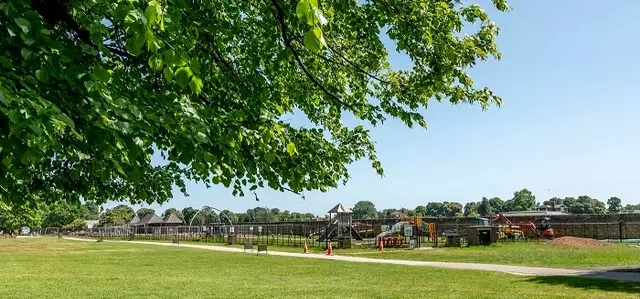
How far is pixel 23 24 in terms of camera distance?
3588 millimetres

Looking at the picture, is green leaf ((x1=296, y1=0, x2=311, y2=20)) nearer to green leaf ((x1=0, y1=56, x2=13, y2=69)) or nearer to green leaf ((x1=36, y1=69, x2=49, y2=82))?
green leaf ((x1=36, y1=69, x2=49, y2=82))

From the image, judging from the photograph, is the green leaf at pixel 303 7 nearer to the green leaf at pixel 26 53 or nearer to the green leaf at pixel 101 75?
the green leaf at pixel 101 75

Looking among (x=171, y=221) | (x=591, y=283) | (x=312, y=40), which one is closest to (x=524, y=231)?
→ (x=591, y=283)

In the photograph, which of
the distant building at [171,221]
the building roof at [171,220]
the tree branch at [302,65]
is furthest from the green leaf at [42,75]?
the building roof at [171,220]

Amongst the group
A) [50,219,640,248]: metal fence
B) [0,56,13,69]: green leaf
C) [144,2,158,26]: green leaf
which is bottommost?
[50,219,640,248]: metal fence

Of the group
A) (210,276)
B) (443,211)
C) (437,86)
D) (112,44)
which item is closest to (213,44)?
(112,44)

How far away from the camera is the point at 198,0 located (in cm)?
620

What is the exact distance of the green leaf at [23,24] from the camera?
3551 mm

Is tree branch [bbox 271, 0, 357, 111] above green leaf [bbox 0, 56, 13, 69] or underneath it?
above

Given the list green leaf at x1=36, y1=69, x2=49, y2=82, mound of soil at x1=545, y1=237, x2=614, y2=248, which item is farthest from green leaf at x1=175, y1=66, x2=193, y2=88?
mound of soil at x1=545, y1=237, x2=614, y2=248

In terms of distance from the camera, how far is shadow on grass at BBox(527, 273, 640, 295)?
1372 cm

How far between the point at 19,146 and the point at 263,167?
7.90ft

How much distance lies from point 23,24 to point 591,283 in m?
15.0

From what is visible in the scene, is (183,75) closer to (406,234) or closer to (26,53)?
(26,53)
